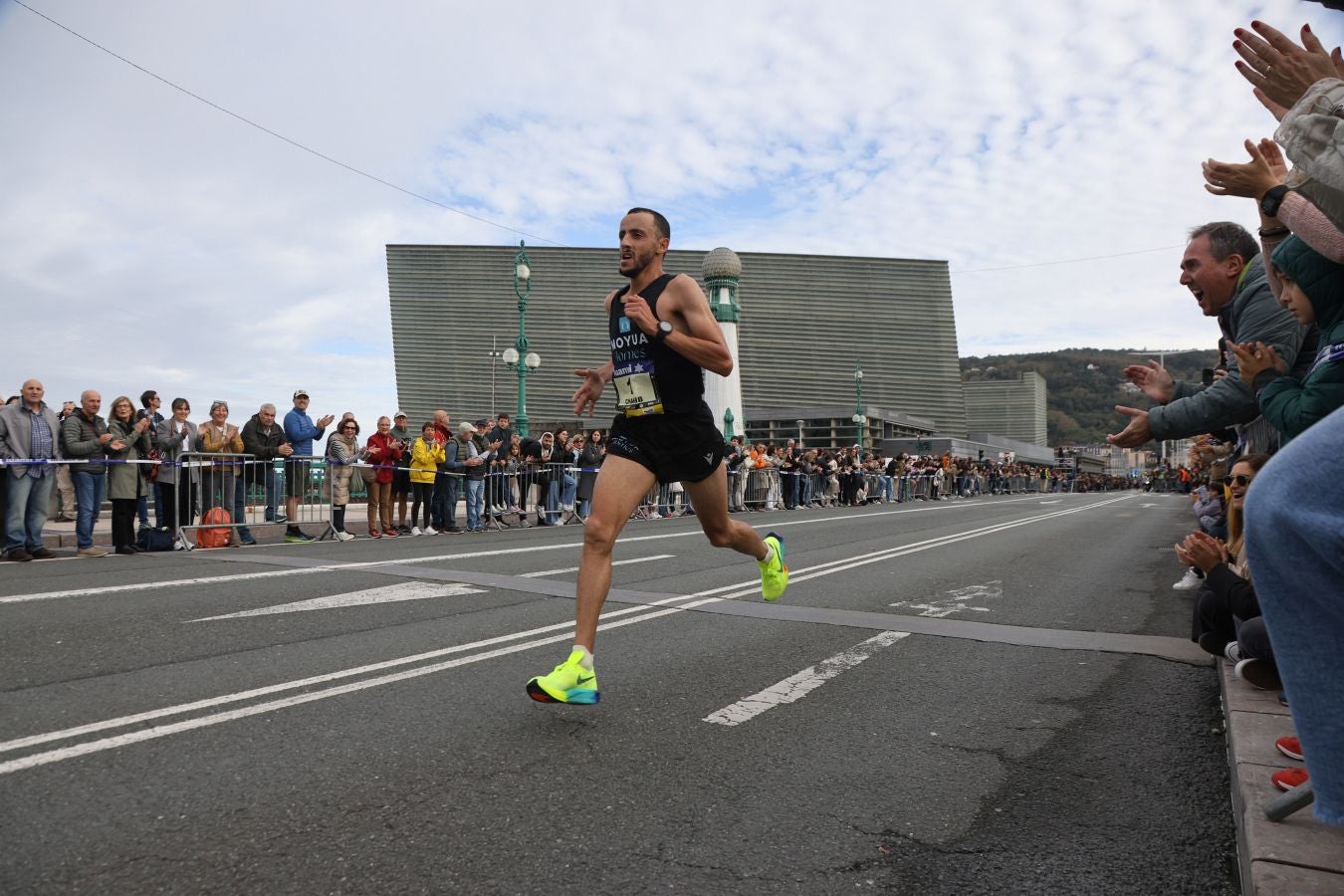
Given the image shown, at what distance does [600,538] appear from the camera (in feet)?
13.0

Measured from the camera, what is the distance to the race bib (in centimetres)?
429

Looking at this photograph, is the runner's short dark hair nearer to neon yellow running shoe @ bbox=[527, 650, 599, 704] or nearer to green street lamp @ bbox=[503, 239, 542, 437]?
neon yellow running shoe @ bbox=[527, 650, 599, 704]

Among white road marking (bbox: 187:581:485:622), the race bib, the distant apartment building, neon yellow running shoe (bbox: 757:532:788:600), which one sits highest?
the distant apartment building

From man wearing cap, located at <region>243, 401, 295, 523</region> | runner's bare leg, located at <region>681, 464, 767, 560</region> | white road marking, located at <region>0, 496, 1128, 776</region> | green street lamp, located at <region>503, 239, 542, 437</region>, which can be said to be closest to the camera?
white road marking, located at <region>0, 496, 1128, 776</region>

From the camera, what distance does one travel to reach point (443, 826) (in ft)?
8.33

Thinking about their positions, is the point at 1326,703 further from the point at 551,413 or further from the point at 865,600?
the point at 551,413

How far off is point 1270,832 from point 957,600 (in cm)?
494

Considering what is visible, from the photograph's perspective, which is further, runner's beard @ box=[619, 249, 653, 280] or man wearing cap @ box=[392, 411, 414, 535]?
man wearing cap @ box=[392, 411, 414, 535]

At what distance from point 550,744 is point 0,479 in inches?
374

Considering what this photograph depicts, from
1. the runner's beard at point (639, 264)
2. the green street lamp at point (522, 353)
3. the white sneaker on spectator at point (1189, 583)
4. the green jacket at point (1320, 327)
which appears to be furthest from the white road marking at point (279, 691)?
the green street lamp at point (522, 353)

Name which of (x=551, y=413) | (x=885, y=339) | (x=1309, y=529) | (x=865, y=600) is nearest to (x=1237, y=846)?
(x=1309, y=529)

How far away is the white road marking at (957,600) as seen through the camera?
6.58 metres

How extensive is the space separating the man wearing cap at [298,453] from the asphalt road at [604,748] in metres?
5.98

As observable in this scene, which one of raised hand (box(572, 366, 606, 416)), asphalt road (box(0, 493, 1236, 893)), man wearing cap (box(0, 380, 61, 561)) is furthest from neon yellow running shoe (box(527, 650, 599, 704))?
man wearing cap (box(0, 380, 61, 561))
